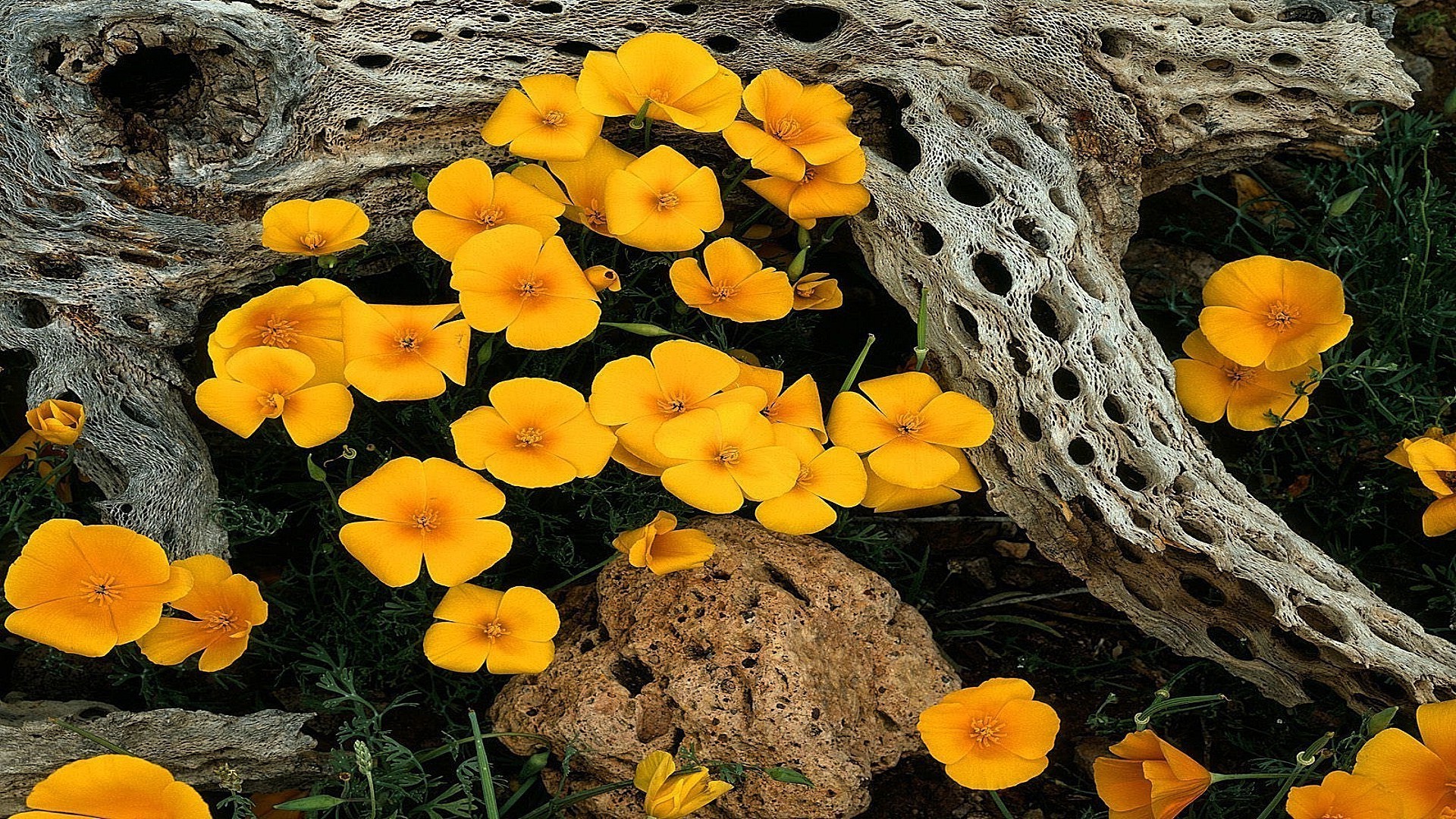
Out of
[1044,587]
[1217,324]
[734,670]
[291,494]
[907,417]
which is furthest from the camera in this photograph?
[1044,587]

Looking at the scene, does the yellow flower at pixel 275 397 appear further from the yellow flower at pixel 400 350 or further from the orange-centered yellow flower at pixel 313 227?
the orange-centered yellow flower at pixel 313 227

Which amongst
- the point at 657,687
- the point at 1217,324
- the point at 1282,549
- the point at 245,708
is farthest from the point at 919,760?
the point at 245,708

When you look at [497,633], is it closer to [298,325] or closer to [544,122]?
[298,325]

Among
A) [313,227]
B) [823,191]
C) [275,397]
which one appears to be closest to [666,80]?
[823,191]

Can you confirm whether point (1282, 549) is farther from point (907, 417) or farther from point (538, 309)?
point (538, 309)

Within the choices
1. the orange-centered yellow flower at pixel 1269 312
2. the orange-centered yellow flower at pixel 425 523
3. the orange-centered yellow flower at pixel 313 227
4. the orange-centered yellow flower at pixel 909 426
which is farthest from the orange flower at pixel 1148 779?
the orange-centered yellow flower at pixel 313 227
